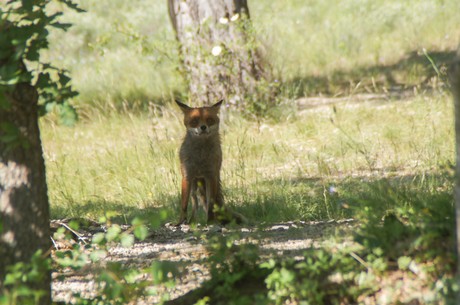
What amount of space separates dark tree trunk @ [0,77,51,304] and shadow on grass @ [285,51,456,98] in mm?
8539

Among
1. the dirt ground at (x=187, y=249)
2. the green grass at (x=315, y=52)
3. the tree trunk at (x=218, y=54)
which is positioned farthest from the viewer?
the green grass at (x=315, y=52)

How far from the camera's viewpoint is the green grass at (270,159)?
6.96 m

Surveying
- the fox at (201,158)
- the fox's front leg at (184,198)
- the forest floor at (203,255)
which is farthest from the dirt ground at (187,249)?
the fox at (201,158)


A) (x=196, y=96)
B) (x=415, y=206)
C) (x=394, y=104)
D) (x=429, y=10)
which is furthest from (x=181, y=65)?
(x=429, y=10)

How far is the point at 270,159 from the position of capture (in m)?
8.73

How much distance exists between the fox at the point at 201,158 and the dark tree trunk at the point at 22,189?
2.75 m

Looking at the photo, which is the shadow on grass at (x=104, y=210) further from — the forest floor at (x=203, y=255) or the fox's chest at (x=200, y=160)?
the forest floor at (x=203, y=255)

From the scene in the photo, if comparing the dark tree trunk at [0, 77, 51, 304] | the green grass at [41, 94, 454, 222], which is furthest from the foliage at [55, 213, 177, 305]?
the green grass at [41, 94, 454, 222]

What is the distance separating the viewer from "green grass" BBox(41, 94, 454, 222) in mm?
6957

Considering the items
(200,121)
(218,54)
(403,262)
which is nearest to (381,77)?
(218,54)

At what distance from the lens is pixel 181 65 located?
1075cm

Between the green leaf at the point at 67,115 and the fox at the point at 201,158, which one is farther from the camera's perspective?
the fox at the point at 201,158

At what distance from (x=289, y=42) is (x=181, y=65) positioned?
5072mm

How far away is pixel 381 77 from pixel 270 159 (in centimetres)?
520
